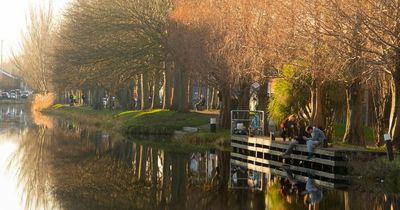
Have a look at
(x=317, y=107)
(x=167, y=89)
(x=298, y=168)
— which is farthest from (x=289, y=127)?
(x=167, y=89)

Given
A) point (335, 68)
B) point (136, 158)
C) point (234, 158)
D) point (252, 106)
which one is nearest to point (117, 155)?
point (136, 158)

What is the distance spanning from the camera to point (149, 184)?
26.3 meters

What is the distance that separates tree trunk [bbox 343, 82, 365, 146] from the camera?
35500mm

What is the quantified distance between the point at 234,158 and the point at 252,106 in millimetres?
34827

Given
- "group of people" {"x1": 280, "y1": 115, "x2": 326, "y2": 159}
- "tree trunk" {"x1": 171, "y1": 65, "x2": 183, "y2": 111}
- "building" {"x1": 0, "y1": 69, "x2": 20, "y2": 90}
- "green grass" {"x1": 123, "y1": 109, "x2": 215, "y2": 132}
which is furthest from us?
"building" {"x1": 0, "y1": 69, "x2": 20, "y2": 90}

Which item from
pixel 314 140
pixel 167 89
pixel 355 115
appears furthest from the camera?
pixel 167 89

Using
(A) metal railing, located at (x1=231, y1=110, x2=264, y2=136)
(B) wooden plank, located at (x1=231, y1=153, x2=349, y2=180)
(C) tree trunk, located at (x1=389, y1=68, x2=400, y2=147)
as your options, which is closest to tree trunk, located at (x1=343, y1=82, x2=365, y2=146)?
(B) wooden plank, located at (x1=231, y1=153, x2=349, y2=180)

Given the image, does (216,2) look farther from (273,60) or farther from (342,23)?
(342,23)

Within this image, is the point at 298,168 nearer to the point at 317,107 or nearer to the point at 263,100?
the point at 317,107

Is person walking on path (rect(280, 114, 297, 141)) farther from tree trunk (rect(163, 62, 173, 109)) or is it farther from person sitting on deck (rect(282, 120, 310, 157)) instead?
tree trunk (rect(163, 62, 173, 109))

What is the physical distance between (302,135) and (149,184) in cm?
A: 848

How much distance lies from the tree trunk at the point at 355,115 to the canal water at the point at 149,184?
214 inches

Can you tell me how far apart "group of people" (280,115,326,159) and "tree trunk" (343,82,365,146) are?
2.34 meters

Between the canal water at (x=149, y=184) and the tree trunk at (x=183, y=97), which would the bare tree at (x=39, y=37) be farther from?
the canal water at (x=149, y=184)
